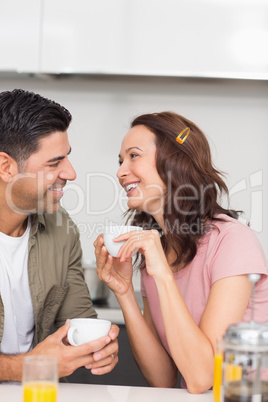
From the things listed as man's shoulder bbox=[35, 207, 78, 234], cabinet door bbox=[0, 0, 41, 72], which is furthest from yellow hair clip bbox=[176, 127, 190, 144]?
cabinet door bbox=[0, 0, 41, 72]

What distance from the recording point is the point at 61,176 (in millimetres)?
1687

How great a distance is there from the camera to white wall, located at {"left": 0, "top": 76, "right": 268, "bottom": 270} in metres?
2.70

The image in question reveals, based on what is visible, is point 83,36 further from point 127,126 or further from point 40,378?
point 40,378

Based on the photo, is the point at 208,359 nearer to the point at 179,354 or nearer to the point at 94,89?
the point at 179,354

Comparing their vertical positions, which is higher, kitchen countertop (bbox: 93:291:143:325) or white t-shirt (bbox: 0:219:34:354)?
white t-shirt (bbox: 0:219:34:354)

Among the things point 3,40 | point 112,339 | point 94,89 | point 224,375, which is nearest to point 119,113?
point 94,89

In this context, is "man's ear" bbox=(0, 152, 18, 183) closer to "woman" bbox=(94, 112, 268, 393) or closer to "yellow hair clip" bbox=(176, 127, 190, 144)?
"woman" bbox=(94, 112, 268, 393)

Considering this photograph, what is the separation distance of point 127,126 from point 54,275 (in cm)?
117

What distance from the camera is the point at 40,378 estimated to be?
901mm

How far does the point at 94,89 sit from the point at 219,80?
0.59 m

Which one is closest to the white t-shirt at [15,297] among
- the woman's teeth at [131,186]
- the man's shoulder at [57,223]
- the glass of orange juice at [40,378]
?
the man's shoulder at [57,223]

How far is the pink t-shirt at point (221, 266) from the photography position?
54.4 inches

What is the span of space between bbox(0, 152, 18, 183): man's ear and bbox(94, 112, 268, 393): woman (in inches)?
12.1

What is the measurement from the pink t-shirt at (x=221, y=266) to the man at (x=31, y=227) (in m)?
0.29
